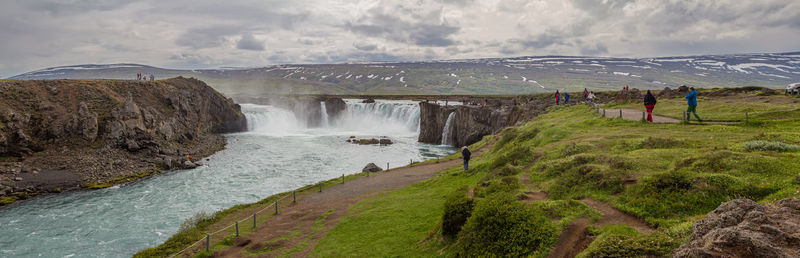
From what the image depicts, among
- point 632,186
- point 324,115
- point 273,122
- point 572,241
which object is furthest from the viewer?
point 324,115

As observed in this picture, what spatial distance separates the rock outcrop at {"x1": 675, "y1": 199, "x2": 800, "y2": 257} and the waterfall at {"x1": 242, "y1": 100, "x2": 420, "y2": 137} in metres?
72.4

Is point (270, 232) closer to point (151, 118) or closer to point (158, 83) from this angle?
point (151, 118)

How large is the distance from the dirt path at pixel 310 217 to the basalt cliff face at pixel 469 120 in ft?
101

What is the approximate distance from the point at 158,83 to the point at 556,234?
256 feet

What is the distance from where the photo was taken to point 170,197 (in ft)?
110

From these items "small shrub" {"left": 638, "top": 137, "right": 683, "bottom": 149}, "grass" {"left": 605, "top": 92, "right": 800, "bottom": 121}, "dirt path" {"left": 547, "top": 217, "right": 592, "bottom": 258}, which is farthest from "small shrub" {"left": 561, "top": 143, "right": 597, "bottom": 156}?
"grass" {"left": 605, "top": 92, "right": 800, "bottom": 121}

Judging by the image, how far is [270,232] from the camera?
1998 centimetres

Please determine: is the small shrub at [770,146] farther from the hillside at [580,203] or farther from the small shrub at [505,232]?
the small shrub at [505,232]

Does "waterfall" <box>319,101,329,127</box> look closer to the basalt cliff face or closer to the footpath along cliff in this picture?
the footpath along cliff

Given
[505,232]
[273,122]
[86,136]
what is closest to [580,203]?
[505,232]

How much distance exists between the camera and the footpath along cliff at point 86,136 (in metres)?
38.0

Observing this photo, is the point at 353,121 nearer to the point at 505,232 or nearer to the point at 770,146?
the point at 770,146

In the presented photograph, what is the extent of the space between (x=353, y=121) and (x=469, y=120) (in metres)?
40.2

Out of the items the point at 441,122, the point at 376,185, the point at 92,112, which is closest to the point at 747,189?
the point at 376,185
